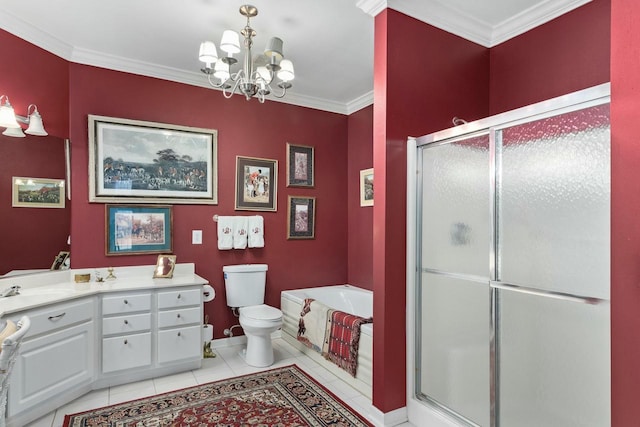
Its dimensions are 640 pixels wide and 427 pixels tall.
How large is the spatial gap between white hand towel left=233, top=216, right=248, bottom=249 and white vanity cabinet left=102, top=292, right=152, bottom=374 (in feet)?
3.41

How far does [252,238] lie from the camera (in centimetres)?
384

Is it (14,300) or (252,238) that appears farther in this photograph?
(252,238)

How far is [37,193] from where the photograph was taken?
281cm

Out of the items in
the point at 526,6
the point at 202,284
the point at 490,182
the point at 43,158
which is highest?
the point at 526,6

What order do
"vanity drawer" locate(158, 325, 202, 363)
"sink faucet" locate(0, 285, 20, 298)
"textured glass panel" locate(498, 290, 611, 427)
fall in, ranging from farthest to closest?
"vanity drawer" locate(158, 325, 202, 363) → "sink faucet" locate(0, 285, 20, 298) → "textured glass panel" locate(498, 290, 611, 427)

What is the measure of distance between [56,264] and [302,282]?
2.35 meters

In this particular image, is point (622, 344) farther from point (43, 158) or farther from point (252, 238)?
point (43, 158)

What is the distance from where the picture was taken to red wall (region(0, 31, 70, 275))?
2645 millimetres

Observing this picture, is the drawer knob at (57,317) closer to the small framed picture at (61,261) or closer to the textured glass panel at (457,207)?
the small framed picture at (61,261)

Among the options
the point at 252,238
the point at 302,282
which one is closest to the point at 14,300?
the point at 252,238

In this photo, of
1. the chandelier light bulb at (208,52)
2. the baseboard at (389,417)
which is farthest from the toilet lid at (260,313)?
the chandelier light bulb at (208,52)

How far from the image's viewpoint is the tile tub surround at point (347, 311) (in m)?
2.67

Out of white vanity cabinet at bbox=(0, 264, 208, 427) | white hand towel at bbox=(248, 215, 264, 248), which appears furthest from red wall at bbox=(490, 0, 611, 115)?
white vanity cabinet at bbox=(0, 264, 208, 427)

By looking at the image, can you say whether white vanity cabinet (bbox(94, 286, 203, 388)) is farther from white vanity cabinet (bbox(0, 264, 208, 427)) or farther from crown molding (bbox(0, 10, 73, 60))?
crown molding (bbox(0, 10, 73, 60))
